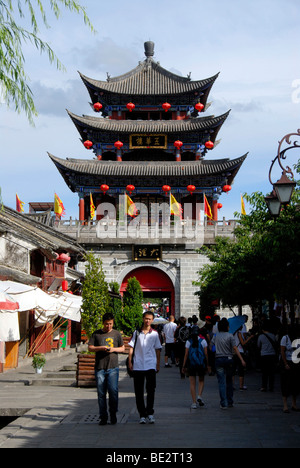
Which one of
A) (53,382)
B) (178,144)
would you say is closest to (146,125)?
(178,144)

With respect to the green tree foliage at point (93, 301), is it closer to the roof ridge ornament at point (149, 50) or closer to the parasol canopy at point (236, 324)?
the parasol canopy at point (236, 324)

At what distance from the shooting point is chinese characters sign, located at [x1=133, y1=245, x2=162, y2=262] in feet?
118

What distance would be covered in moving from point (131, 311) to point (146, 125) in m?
14.1

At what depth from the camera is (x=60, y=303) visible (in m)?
20.2

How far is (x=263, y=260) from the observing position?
16.6 meters

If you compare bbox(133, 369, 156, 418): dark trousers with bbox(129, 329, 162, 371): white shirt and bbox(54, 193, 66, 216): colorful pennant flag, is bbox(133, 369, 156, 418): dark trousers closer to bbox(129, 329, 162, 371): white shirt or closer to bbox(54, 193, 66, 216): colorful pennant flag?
bbox(129, 329, 162, 371): white shirt

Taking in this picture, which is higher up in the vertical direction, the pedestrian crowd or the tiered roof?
the tiered roof

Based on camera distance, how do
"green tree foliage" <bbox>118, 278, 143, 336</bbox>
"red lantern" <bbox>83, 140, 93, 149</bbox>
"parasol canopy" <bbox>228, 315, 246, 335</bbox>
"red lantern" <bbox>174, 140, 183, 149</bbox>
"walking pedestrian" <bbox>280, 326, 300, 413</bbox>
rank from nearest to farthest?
"walking pedestrian" <bbox>280, 326, 300, 413</bbox>
"parasol canopy" <bbox>228, 315, 246, 335</bbox>
"green tree foliage" <bbox>118, 278, 143, 336</bbox>
"red lantern" <bbox>174, 140, 183, 149</bbox>
"red lantern" <bbox>83, 140, 93, 149</bbox>

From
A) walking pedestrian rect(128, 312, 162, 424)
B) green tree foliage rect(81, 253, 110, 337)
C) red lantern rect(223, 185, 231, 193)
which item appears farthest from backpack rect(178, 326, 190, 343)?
red lantern rect(223, 185, 231, 193)

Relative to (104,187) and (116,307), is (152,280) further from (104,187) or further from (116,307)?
(116,307)

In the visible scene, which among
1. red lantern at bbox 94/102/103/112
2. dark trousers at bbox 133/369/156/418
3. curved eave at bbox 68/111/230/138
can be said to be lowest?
dark trousers at bbox 133/369/156/418

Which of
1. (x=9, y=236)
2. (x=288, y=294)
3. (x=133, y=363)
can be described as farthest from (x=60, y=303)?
(x=133, y=363)

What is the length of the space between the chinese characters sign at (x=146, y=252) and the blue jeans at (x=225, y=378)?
25.3 m

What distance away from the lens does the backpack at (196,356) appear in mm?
10359
